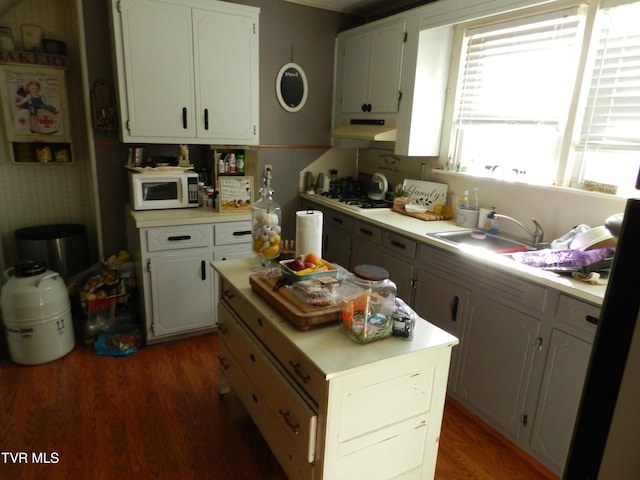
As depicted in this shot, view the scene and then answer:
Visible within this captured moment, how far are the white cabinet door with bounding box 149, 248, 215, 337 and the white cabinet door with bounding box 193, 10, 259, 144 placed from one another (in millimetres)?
908

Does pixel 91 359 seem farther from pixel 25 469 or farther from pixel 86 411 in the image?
pixel 25 469

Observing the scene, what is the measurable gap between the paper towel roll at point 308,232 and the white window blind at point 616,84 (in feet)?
A: 5.31

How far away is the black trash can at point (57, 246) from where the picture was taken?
122 inches

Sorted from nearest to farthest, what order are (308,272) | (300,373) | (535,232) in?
(300,373)
(308,272)
(535,232)

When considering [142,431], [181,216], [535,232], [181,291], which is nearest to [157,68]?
[181,216]

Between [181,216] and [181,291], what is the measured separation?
1.73ft

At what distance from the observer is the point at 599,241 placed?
188cm

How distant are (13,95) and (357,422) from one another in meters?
3.39

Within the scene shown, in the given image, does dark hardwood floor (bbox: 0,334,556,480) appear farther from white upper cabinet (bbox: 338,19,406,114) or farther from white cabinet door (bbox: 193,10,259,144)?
white upper cabinet (bbox: 338,19,406,114)

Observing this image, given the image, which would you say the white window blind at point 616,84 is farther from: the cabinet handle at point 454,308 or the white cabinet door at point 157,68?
the white cabinet door at point 157,68

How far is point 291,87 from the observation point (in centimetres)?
363

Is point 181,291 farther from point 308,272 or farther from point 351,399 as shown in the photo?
point 351,399

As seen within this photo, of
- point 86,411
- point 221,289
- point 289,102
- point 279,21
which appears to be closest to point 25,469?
point 86,411

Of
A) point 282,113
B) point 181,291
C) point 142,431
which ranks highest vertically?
point 282,113
